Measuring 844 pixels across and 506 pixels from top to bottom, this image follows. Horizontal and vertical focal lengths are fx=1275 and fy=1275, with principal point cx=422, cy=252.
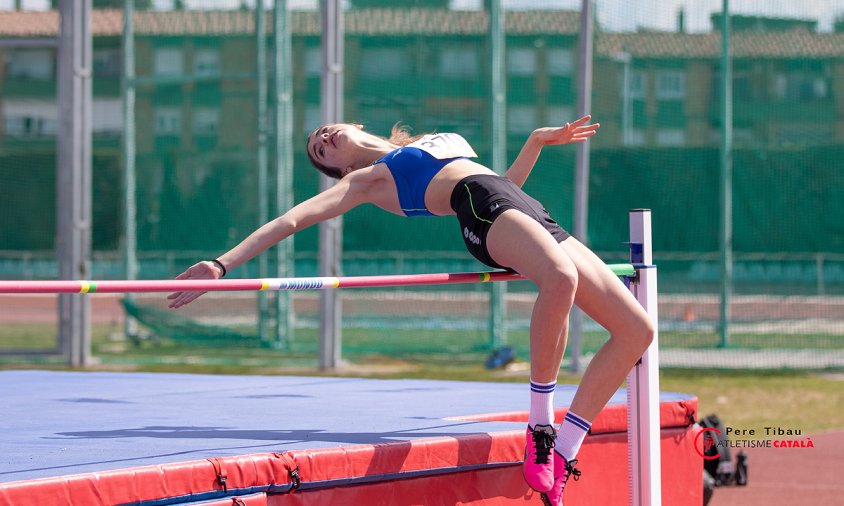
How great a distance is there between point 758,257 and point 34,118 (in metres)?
6.28

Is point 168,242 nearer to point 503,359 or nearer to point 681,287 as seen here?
point 503,359

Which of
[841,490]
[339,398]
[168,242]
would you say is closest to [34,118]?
[168,242]

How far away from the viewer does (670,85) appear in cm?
1081

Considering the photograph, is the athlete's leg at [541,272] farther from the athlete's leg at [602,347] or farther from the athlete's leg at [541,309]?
the athlete's leg at [602,347]

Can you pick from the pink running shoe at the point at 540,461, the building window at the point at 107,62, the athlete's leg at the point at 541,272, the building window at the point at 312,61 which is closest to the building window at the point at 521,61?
the building window at the point at 312,61

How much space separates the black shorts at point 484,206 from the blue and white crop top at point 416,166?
0.13 meters

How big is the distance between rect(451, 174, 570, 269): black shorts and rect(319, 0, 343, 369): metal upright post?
20.6ft

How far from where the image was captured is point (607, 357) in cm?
369

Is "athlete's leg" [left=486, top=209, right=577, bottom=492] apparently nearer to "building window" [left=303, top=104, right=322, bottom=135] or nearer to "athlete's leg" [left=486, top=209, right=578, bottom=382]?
"athlete's leg" [left=486, top=209, right=578, bottom=382]

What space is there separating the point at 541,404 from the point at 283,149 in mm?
7732

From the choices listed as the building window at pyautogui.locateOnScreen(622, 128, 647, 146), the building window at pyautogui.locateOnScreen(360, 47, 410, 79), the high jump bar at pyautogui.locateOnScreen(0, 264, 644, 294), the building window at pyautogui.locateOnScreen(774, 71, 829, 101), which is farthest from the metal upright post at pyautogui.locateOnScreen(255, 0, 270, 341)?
the high jump bar at pyautogui.locateOnScreen(0, 264, 644, 294)

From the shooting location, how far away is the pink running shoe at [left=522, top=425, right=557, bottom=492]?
348 centimetres

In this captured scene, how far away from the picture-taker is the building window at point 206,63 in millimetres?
11258

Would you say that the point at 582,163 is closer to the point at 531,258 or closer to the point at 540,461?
the point at 531,258
